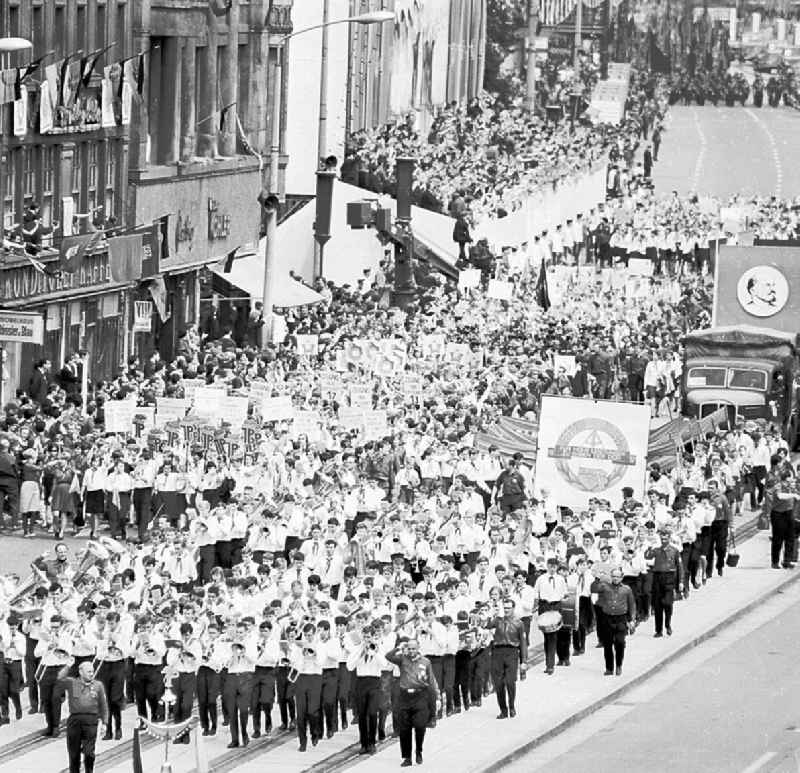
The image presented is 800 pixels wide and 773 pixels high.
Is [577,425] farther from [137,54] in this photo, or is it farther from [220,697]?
[137,54]

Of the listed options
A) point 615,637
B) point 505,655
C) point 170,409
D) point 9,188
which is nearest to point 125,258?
point 9,188

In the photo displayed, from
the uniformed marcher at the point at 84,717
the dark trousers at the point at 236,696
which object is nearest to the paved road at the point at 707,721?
the dark trousers at the point at 236,696

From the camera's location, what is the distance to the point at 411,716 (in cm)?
3388

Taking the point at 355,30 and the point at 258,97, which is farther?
the point at 355,30

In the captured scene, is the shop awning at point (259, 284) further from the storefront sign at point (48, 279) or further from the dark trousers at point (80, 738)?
the dark trousers at point (80, 738)

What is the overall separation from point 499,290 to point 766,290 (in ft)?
23.4

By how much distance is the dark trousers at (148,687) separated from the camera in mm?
35219

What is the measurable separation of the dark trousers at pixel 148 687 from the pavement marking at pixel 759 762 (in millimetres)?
6279

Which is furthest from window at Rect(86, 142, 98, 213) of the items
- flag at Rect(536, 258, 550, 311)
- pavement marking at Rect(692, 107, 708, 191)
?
pavement marking at Rect(692, 107, 708, 191)

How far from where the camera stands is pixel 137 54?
62.8 m

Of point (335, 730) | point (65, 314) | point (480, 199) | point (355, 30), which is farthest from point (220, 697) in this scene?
point (355, 30)

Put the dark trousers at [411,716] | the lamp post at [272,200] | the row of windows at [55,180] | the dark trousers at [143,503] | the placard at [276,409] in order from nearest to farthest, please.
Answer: the dark trousers at [411,716]
the dark trousers at [143,503]
the placard at [276,409]
the lamp post at [272,200]
the row of windows at [55,180]

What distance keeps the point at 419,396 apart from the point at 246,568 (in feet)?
52.5

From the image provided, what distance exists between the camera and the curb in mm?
34844
